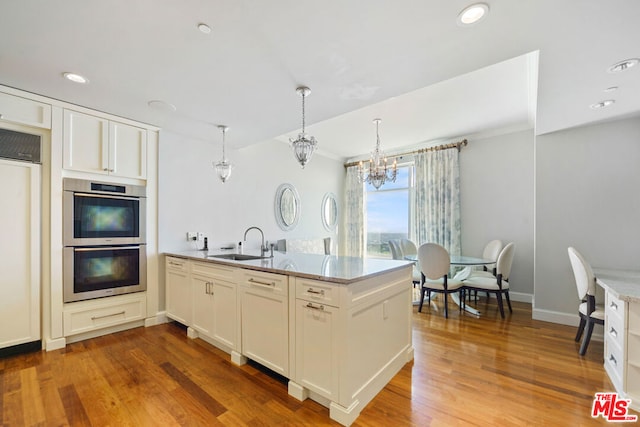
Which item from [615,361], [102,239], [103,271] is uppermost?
[102,239]

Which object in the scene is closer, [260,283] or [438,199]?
[260,283]

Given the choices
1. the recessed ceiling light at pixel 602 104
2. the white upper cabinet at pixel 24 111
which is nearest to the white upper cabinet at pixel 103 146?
the white upper cabinet at pixel 24 111

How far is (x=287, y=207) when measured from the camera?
5.25 meters

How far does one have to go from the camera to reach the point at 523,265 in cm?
443

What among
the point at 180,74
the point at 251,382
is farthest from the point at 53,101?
the point at 251,382

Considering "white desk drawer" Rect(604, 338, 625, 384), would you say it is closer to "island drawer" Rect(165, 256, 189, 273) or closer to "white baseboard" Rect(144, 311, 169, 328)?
"island drawer" Rect(165, 256, 189, 273)

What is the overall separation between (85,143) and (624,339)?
5207 millimetres

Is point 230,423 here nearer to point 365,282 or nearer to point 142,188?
point 365,282

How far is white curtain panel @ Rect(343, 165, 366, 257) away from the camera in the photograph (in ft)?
21.2

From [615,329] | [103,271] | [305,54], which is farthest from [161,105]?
[615,329]

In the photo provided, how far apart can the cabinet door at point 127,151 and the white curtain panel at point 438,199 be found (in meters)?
4.63

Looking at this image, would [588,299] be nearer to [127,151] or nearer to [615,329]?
[615,329]

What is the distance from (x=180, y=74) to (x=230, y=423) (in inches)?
103
